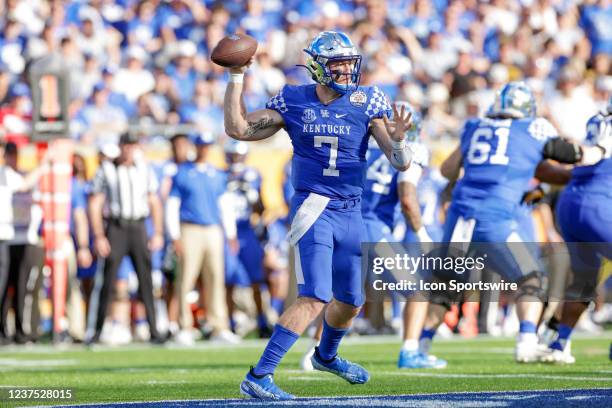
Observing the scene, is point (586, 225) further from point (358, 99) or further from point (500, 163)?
point (358, 99)

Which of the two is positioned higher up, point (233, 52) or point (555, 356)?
point (233, 52)

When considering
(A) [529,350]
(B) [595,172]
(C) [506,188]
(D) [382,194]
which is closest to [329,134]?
(D) [382,194]

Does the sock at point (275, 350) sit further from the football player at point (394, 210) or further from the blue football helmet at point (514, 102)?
the blue football helmet at point (514, 102)

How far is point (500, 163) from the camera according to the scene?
9227mm

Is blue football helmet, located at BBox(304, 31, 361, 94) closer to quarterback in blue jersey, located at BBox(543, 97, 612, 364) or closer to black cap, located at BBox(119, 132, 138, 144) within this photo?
quarterback in blue jersey, located at BBox(543, 97, 612, 364)

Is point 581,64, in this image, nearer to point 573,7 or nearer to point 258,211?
point 573,7

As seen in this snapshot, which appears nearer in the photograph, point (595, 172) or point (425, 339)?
point (595, 172)

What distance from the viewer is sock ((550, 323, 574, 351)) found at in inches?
364

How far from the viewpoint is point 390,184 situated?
9.41 metres

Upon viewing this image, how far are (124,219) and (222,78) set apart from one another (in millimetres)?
3416

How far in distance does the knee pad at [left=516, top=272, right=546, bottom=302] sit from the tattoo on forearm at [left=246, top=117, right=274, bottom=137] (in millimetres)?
2915

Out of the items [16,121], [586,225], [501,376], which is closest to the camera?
[501,376]

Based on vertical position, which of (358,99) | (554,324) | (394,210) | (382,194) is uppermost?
(358,99)

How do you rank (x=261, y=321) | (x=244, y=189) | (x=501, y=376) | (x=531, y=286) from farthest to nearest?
(x=244, y=189)
(x=261, y=321)
(x=531, y=286)
(x=501, y=376)
